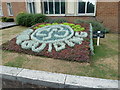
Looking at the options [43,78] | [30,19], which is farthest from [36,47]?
[30,19]

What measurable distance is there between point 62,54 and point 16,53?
1807 mm

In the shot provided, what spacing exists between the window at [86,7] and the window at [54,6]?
4.91 feet

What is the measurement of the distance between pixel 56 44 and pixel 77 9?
5.55 meters

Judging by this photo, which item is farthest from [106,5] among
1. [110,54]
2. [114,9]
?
[110,54]

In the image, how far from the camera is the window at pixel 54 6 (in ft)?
29.8

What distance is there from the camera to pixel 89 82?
2.34 metres

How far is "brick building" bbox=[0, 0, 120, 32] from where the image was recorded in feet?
24.7

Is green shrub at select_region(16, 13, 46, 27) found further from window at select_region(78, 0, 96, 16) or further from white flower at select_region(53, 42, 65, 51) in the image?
white flower at select_region(53, 42, 65, 51)

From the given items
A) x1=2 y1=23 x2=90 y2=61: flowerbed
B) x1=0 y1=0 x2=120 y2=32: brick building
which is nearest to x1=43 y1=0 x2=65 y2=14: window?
x1=0 y1=0 x2=120 y2=32: brick building

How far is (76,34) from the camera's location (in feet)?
15.3

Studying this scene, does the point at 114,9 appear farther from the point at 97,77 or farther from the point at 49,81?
the point at 49,81

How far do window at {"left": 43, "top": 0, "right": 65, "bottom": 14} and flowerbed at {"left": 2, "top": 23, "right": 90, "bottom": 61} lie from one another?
4574 millimetres

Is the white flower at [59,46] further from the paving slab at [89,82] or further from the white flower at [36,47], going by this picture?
the paving slab at [89,82]

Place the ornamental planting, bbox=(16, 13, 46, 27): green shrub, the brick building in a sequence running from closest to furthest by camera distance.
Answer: the ornamental planting < the brick building < bbox=(16, 13, 46, 27): green shrub
